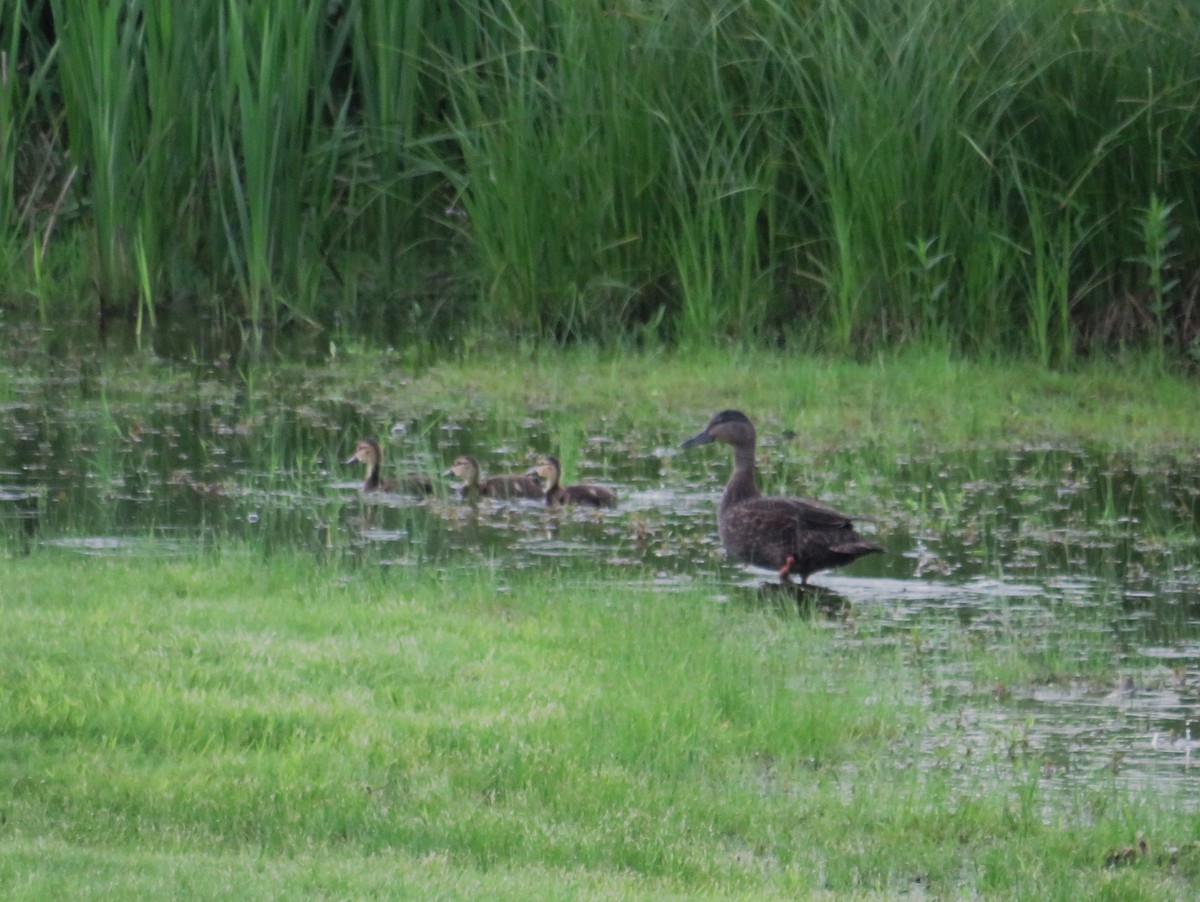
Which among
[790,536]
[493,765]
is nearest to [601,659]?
[493,765]

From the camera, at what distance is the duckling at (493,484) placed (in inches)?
436

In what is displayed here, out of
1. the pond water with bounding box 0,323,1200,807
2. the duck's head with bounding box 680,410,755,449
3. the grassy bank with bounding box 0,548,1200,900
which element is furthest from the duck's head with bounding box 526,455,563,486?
the grassy bank with bounding box 0,548,1200,900

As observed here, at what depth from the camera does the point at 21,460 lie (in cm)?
1182

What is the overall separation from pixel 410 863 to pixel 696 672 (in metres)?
2.23

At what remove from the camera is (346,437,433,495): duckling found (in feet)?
36.4

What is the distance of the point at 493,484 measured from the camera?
11.1 meters

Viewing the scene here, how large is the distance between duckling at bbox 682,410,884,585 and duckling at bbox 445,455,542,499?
1401mm

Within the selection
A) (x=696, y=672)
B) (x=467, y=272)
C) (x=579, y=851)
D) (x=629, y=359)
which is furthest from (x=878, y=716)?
(x=467, y=272)

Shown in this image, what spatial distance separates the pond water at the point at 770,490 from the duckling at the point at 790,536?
13 centimetres

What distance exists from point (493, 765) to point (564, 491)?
451 cm

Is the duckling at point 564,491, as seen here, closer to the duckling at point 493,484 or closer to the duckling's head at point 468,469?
the duckling at point 493,484

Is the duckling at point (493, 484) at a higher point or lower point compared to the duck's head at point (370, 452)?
lower

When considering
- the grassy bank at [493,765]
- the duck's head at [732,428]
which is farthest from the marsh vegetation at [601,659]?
the duck's head at [732,428]

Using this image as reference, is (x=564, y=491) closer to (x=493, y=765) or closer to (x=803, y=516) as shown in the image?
(x=803, y=516)
